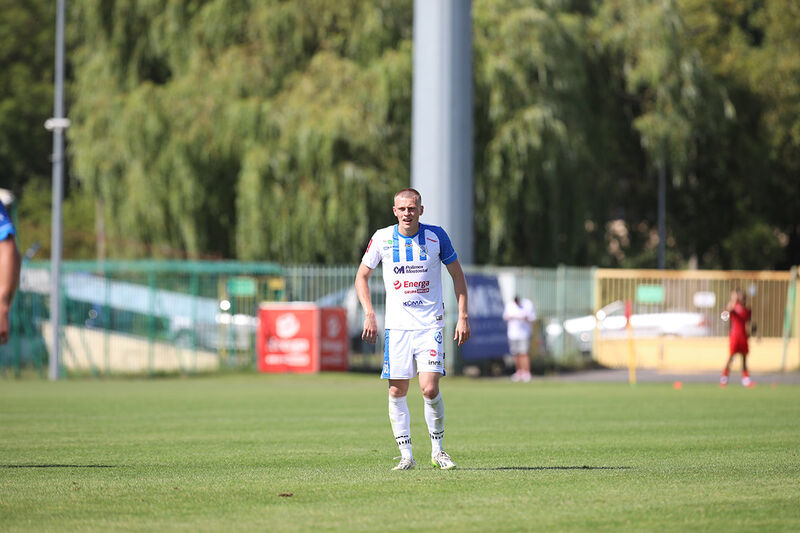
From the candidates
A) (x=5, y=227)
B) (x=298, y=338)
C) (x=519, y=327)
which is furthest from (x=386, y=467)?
(x=298, y=338)

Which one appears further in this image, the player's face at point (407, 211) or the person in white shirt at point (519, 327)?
the person in white shirt at point (519, 327)

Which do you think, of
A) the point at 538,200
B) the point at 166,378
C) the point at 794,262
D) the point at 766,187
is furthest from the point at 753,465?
the point at 794,262

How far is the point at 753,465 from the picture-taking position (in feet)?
37.3

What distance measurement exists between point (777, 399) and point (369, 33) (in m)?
19.4

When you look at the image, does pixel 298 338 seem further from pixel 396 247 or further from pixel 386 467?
pixel 396 247

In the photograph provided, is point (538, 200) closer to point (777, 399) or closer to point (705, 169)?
point (705, 169)

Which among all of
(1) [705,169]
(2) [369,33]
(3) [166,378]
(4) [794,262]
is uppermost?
Answer: (2) [369,33]

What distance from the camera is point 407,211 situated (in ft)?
35.4

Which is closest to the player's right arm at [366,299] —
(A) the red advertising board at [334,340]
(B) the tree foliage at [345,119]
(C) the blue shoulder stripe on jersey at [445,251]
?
(C) the blue shoulder stripe on jersey at [445,251]

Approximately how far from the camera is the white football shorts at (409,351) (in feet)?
35.7

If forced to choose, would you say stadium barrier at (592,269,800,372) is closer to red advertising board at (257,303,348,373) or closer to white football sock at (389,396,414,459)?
red advertising board at (257,303,348,373)

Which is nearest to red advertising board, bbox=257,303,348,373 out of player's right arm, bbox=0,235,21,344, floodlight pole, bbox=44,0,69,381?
floodlight pole, bbox=44,0,69,381

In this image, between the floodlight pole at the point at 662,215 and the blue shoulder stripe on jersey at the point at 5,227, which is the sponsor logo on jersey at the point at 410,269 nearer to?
the blue shoulder stripe on jersey at the point at 5,227

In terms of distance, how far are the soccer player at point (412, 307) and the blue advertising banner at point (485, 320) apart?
22.8 m
